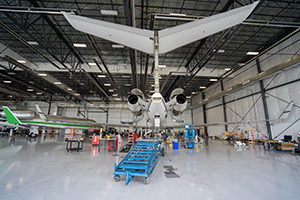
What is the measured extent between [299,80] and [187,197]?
Result: 1553 cm

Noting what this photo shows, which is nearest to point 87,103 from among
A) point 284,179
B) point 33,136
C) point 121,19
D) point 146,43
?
point 33,136

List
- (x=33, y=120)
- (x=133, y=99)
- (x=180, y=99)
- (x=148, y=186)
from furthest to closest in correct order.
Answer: (x=33, y=120) < (x=133, y=99) < (x=180, y=99) < (x=148, y=186)

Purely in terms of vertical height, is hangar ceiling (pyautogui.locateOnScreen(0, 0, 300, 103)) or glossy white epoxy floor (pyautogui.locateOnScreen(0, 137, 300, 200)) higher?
hangar ceiling (pyautogui.locateOnScreen(0, 0, 300, 103))

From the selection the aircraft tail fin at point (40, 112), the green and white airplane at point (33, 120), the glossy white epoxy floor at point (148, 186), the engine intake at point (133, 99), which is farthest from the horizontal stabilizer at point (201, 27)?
the aircraft tail fin at point (40, 112)

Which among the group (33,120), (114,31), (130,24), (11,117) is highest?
(130,24)

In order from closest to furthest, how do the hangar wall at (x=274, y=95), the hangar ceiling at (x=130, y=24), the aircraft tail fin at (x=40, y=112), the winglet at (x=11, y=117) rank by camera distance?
1. the hangar ceiling at (x=130, y=24)
2. the hangar wall at (x=274, y=95)
3. the winglet at (x=11, y=117)
4. the aircraft tail fin at (x=40, y=112)

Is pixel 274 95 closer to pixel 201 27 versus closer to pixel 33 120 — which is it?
pixel 201 27

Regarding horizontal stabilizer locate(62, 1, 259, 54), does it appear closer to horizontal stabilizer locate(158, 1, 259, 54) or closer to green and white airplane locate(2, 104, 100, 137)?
horizontal stabilizer locate(158, 1, 259, 54)

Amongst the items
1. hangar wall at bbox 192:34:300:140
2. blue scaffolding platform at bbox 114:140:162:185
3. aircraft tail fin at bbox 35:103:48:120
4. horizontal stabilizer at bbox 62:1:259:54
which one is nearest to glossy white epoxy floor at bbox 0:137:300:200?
blue scaffolding platform at bbox 114:140:162:185

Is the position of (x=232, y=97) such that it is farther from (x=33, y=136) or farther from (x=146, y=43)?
(x=33, y=136)

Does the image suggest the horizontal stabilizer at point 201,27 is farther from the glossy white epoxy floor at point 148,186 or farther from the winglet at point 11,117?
the winglet at point 11,117

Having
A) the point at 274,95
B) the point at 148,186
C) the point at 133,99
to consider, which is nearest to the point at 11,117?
the point at 133,99

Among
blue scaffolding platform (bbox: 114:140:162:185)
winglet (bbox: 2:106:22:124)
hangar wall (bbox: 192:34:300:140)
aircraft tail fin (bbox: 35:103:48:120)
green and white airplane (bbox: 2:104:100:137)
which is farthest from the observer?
aircraft tail fin (bbox: 35:103:48:120)

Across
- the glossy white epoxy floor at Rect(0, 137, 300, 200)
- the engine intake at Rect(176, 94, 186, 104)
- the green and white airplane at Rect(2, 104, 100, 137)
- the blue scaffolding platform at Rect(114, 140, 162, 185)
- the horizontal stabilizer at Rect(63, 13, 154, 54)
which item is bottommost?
the glossy white epoxy floor at Rect(0, 137, 300, 200)
